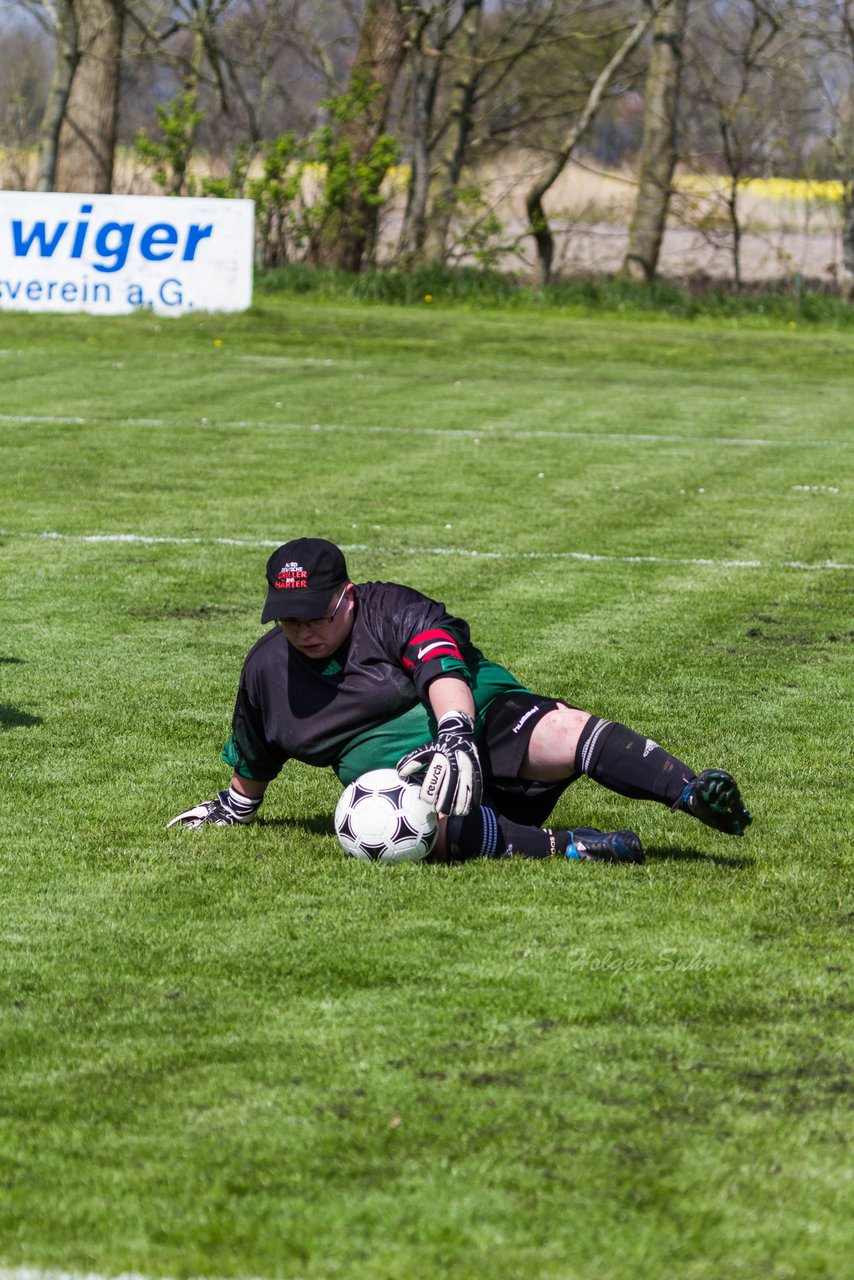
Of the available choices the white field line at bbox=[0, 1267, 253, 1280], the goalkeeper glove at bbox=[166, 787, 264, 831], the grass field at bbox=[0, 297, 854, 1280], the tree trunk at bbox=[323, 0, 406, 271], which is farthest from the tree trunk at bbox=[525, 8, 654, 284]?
the white field line at bbox=[0, 1267, 253, 1280]

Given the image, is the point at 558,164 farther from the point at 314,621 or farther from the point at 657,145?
the point at 314,621

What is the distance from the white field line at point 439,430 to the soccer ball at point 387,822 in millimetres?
11090

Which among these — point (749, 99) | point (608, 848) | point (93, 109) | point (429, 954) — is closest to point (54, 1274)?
point (429, 954)

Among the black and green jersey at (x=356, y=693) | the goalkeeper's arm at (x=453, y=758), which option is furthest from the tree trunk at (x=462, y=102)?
the goalkeeper's arm at (x=453, y=758)

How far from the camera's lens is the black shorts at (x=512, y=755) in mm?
5387

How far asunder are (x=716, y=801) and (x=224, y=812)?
167cm

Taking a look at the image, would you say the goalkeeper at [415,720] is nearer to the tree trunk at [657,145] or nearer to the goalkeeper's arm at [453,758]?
the goalkeeper's arm at [453,758]

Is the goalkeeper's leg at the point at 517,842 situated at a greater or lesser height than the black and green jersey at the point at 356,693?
lesser

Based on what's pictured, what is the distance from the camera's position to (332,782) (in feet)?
21.0

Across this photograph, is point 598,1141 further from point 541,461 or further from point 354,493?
point 541,461

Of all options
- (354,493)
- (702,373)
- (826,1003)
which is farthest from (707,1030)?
(702,373)

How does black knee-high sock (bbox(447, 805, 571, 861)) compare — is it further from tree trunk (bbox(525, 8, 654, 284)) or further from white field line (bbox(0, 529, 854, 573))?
tree trunk (bbox(525, 8, 654, 284))

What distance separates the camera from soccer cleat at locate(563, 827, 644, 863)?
531 cm

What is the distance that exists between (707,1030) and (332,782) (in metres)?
2.69
